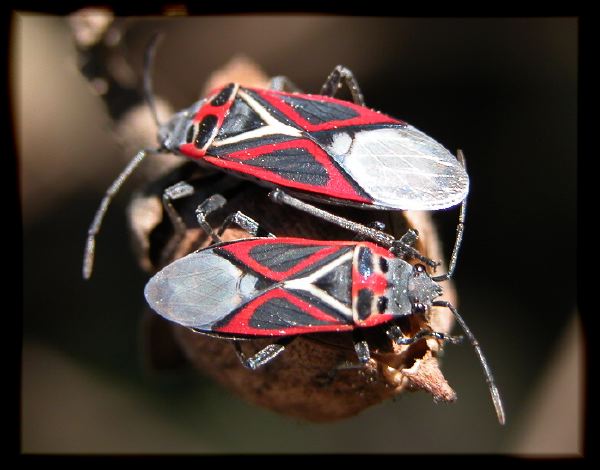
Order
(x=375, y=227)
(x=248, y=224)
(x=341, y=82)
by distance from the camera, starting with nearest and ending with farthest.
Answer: (x=375, y=227)
(x=248, y=224)
(x=341, y=82)

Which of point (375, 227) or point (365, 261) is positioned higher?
point (375, 227)

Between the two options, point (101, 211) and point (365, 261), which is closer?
point (365, 261)

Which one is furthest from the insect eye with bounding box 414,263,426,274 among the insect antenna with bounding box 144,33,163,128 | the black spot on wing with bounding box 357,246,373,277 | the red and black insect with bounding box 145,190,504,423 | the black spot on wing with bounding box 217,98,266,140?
the insect antenna with bounding box 144,33,163,128

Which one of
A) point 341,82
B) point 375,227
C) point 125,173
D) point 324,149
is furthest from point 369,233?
point 125,173

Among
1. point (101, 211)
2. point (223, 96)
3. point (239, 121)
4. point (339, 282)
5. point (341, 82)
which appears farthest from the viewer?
point (101, 211)

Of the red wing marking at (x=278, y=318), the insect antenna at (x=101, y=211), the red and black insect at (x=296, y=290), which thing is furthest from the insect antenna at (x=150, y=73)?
Result: the red wing marking at (x=278, y=318)

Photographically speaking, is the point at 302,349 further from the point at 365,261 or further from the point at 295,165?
the point at 295,165

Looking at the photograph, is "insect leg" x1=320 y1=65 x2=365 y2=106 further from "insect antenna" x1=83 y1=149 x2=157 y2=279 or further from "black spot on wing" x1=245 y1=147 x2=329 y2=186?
"insect antenna" x1=83 y1=149 x2=157 y2=279
